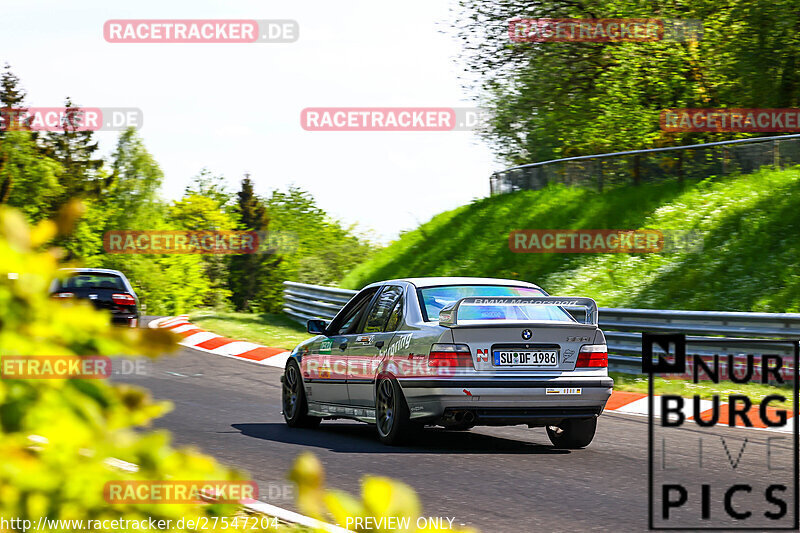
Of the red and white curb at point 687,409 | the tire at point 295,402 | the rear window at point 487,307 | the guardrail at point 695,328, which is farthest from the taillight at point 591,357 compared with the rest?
the tire at point 295,402

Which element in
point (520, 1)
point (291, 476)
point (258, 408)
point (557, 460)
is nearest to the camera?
point (291, 476)

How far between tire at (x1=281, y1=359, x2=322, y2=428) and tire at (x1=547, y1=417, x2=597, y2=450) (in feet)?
9.23

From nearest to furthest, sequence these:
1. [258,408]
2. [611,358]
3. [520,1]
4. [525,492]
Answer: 1. [525,492]
2. [258,408]
3. [611,358]
4. [520,1]

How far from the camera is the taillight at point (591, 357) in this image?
29.5ft

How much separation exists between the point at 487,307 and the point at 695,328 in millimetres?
5036

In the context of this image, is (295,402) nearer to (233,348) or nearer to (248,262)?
(233,348)

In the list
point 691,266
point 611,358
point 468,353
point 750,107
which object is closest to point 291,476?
point 468,353

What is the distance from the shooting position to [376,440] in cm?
988

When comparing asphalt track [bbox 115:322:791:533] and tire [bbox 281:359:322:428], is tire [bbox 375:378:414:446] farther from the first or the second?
tire [bbox 281:359:322:428]

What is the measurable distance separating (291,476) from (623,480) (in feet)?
20.1

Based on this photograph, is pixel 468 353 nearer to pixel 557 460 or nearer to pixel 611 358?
pixel 557 460

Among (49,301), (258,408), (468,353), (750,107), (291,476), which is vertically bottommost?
(258,408)

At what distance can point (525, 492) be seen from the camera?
7.15 m

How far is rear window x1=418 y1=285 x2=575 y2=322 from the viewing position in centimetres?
912
